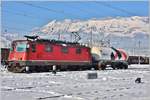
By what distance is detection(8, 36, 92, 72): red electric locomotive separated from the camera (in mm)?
34062

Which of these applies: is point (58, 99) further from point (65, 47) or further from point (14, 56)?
point (65, 47)

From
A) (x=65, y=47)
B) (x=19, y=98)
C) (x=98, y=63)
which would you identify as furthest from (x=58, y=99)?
(x=98, y=63)

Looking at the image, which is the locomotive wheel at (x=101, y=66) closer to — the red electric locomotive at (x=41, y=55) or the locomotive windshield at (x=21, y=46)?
the red electric locomotive at (x=41, y=55)

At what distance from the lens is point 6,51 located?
1966 inches

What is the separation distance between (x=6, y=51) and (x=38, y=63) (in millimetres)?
16263

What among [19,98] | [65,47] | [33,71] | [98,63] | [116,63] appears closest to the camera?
[19,98]

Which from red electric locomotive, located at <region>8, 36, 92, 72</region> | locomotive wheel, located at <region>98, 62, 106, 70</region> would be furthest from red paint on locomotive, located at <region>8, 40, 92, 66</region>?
locomotive wheel, located at <region>98, 62, 106, 70</region>

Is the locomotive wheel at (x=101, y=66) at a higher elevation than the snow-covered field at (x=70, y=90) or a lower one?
higher

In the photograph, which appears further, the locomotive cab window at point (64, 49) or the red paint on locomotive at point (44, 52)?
the locomotive cab window at point (64, 49)

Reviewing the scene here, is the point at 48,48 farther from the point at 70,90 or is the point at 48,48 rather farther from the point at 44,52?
the point at 70,90

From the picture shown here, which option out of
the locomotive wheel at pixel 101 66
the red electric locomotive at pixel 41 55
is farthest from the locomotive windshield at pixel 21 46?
the locomotive wheel at pixel 101 66

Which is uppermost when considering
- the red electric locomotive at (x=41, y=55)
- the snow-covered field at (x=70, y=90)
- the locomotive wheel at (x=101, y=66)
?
the red electric locomotive at (x=41, y=55)

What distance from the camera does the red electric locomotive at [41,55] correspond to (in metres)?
34.1

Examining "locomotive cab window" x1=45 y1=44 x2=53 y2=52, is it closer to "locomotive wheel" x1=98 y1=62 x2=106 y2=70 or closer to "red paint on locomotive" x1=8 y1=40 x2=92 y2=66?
"red paint on locomotive" x1=8 y1=40 x2=92 y2=66
